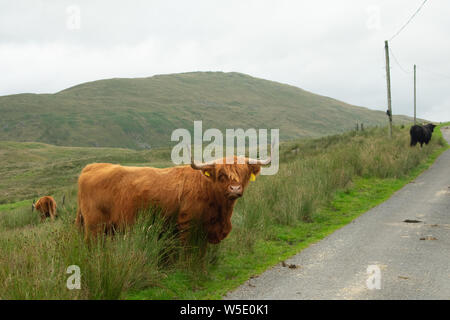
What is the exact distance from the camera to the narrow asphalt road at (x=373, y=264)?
4.63 m

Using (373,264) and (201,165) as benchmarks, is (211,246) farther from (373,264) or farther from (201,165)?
(373,264)

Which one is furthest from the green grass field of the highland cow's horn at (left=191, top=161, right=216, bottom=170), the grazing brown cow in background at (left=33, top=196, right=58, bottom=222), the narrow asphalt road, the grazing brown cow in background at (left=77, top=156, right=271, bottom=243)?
the highland cow's horn at (left=191, top=161, right=216, bottom=170)

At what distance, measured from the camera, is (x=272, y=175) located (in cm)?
1196

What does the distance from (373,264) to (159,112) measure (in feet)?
406

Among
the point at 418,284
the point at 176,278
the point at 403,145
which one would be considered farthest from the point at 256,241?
the point at 403,145

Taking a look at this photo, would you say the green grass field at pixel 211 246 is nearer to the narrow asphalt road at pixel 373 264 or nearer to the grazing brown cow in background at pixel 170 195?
the grazing brown cow in background at pixel 170 195

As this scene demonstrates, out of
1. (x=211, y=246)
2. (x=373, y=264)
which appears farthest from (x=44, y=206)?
(x=373, y=264)

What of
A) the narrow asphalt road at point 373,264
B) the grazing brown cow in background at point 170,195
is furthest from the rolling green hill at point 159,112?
the grazing brown cow in background at point 170,195

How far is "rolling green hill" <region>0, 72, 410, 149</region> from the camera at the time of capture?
102000 mm

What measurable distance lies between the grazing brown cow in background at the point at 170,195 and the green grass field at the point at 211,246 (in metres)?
0.27

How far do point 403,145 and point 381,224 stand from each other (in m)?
13.6

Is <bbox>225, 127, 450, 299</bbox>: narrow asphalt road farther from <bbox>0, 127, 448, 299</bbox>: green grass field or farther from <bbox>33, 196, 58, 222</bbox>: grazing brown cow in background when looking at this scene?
<bbox>33, 196, 58, 222</bbox>: grazing brown cow in background

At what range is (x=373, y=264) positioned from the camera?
18.6 feet

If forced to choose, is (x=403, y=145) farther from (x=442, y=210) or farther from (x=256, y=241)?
(x=256, y=241)
